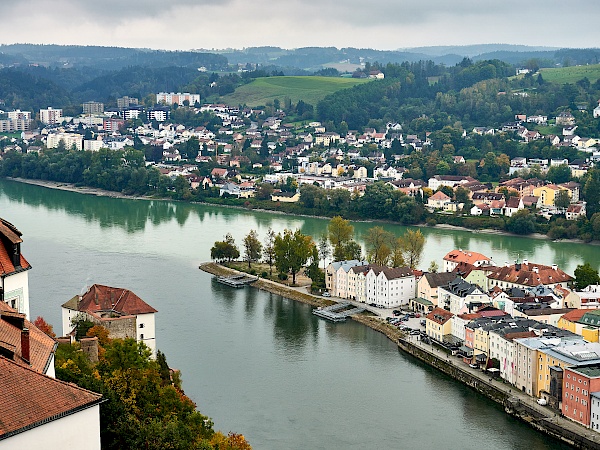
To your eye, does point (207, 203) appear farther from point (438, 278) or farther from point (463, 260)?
point (438, 278)

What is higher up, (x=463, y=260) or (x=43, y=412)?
(x=43, y=412)

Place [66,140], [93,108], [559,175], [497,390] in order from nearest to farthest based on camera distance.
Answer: [497,390], [559,175], [66,140], [93,108]

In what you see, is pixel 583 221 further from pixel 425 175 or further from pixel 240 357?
pixel 240 357

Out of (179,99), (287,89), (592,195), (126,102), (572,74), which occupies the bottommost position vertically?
(592,195)

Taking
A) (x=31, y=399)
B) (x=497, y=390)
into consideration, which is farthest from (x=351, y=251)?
(x=31, y=399)

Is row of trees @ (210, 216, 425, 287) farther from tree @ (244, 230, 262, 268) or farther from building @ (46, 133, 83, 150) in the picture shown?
building @ (46, 133, 83, 150)

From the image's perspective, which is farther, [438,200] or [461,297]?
[438,200]

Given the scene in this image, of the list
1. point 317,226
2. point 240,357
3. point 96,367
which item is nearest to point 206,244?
Result: point 317,226
